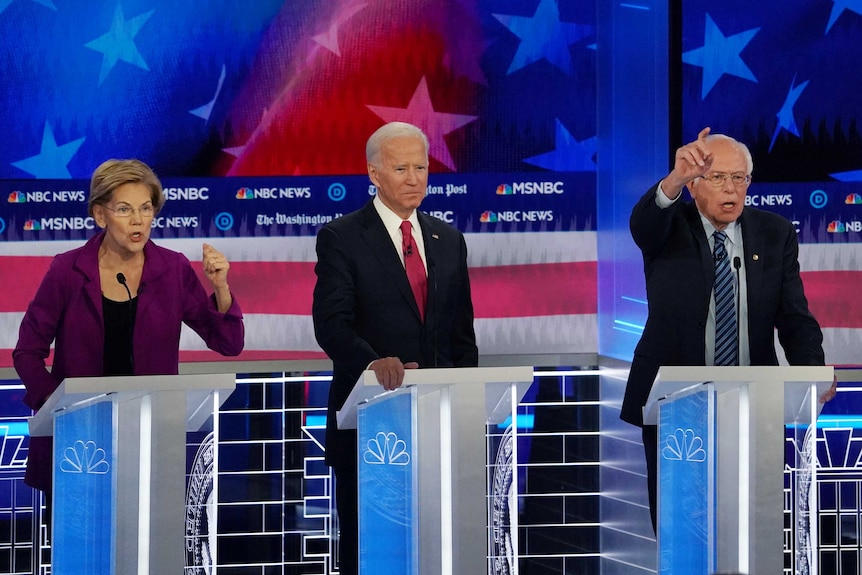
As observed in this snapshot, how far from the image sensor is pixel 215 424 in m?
3.45

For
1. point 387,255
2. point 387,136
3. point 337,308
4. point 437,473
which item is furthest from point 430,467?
point 387,136

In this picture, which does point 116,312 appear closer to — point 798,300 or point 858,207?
point 798,300

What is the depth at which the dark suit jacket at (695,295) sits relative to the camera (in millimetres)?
4125

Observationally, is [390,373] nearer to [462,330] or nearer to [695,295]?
[462,330]

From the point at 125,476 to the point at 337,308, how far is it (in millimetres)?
986

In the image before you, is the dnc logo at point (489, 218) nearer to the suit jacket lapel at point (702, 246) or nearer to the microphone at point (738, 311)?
the suit jacket lapel at point (702, 246)

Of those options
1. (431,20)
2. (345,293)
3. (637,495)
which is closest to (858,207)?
(637,495)

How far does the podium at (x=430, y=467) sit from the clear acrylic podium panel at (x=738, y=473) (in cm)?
38

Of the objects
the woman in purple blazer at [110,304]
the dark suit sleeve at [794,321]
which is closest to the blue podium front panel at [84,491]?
the woman in purple blazer at [110,304]

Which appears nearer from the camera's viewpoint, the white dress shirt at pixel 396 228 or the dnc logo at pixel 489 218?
the white dress shirt at pixel 396 228

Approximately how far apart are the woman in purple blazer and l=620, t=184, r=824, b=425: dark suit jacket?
3.95ft

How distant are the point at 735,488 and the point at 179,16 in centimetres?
318

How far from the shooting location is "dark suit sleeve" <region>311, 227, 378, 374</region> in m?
4.00

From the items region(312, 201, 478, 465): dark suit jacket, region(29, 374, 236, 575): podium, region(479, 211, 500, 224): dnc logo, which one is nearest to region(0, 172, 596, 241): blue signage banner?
region(479, 211, 500, 224): dnc logo
